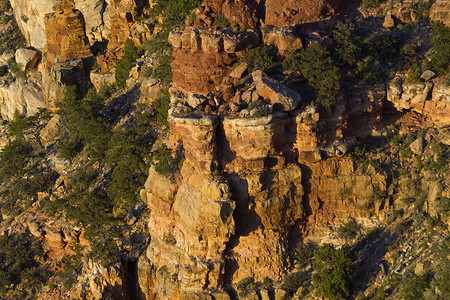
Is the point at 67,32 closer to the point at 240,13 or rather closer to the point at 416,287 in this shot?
the point at 240,13

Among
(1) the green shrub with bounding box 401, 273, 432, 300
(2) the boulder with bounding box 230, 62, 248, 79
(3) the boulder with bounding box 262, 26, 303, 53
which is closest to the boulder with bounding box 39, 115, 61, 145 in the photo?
(2) the boulder with bounding box 230, 62, 248, 79

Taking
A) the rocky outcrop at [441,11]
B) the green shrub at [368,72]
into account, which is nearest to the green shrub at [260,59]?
the green shrub at [368,72]

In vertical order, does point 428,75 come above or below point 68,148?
above

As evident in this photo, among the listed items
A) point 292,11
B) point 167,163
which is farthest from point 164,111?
point 292,11

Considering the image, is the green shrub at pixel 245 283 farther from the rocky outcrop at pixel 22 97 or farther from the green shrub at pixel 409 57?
the rocky outcrop at pixel 22 97

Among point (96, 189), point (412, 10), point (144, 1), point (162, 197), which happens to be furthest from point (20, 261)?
point (412, 10)

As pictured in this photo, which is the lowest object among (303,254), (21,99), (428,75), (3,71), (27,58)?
(21,99)
